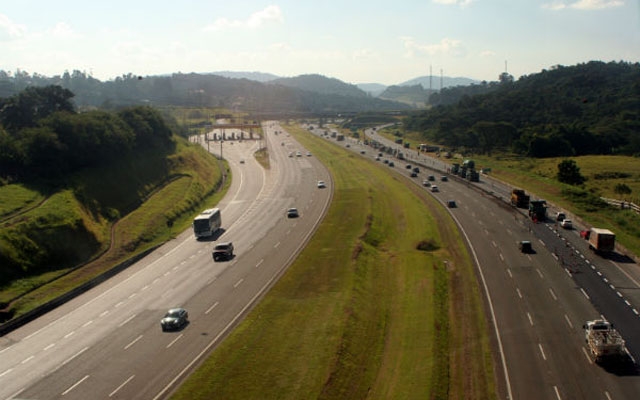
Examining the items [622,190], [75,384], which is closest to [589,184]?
[622,190]

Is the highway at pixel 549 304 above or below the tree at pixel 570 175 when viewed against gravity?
below

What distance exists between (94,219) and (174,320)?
39.1 m

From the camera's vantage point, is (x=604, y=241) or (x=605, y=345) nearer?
(x=605, y=345)

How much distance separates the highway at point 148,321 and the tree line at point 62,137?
26598mm

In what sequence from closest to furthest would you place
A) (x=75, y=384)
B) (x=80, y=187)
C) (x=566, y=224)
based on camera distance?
1. (x=75, y=384)
2. (x=566, y=224)
3. (x=80, y=187)

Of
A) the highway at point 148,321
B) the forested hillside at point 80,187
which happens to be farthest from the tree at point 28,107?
the highway at point 148,321

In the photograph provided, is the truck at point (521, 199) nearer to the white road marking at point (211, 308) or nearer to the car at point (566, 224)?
the car at point (566, 224)

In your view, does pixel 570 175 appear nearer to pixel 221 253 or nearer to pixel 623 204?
pixel 623 204

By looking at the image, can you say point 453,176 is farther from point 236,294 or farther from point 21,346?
point 21,346

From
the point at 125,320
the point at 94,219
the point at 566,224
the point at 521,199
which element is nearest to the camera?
the point at 125,320

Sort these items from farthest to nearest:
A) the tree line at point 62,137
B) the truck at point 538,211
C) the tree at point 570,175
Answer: the tree at point 570,175
the tree line at point 62,137
the truck at point 538,211

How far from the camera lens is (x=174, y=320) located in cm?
4716

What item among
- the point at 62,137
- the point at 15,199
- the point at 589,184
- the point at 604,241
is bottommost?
the point at 589,184

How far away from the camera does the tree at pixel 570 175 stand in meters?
126
